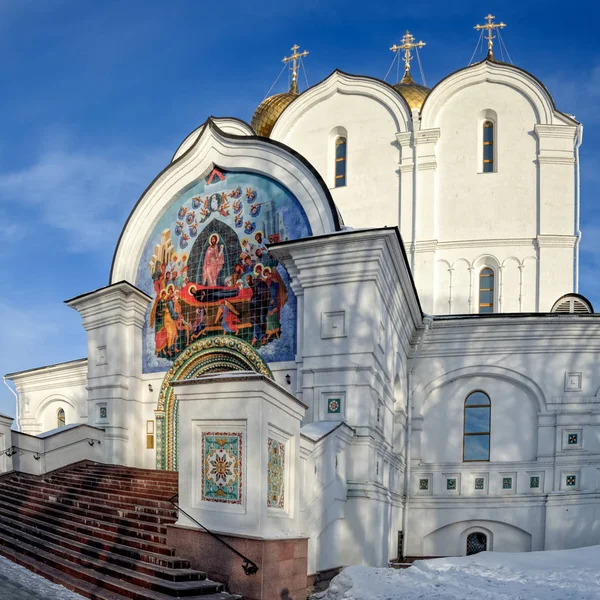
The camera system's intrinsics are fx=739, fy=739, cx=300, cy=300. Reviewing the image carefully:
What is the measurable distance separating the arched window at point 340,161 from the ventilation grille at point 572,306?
18.9 ft

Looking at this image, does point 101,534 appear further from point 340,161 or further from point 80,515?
point 340,161

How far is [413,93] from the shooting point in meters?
18.5

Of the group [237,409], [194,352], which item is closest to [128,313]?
[194,352]

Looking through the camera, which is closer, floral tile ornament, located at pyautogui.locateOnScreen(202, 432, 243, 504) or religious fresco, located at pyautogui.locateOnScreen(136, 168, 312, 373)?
floral tile ornament, located at pyautogui.locateOnScreen(202, 432, 243, 504)

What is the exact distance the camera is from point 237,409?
732 cm

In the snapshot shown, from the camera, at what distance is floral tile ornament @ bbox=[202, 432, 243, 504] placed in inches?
287

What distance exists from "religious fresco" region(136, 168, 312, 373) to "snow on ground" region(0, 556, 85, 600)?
4980 mm

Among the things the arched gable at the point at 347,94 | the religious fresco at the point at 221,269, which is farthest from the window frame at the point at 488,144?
the religious fresco at the point at 221,269

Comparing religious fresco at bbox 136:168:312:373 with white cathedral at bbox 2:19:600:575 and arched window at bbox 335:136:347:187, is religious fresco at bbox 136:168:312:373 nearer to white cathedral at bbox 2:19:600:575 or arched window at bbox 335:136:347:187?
white cathedral at bbox 2:19:600:575

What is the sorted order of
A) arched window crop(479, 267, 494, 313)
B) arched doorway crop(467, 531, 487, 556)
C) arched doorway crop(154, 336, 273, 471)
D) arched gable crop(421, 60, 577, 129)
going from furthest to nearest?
arched gable crop(421, 60, 577, 129) → arched window crop(479, 267, 494, 313) → arched doorway crop(467, 531, 487, 556) → arched doorway crop(154, 336, 273, 471)

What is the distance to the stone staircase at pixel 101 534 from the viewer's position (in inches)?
273

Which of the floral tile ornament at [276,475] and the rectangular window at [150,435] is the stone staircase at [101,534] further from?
the rectangular window at [150,435]

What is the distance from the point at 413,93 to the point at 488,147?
254 centimetres

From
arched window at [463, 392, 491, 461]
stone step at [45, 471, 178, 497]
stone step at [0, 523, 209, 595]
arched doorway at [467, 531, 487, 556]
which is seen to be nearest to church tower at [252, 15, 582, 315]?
arched window at [463, 392, 491, 461]
